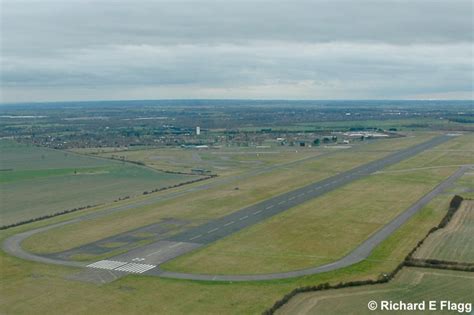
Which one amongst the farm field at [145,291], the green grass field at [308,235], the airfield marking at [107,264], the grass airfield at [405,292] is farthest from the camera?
the green grass field at [308,235]

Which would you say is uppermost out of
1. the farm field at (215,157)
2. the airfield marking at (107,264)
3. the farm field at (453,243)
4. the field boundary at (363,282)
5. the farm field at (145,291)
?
the farm field at (215,157)

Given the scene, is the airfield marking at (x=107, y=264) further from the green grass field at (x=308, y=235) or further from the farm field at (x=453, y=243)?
the farm field at (x=453, y=243)

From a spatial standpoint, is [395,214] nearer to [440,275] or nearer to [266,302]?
[440,275]

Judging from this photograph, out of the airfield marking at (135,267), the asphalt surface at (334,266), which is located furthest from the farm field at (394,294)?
the airfield marking at (135,267)

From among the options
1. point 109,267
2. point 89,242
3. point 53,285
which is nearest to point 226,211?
point 89,242

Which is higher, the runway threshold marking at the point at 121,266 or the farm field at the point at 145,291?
the runway threshold marking at the point at 121,266

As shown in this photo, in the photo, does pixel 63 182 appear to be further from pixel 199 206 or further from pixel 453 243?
pixel 453 243
